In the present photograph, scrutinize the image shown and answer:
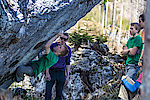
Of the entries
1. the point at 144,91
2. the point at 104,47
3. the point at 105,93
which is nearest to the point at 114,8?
the point at 104,47

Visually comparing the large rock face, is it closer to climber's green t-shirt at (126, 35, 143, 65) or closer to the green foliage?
climber's green t-shirt at (126, 35, 143, 65)

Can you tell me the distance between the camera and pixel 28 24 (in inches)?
85.5

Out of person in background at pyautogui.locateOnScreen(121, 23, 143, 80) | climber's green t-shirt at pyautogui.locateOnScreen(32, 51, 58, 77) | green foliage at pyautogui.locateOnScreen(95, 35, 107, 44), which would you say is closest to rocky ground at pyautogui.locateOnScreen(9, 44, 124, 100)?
green foliage at pyautogui.locateOnScreen(95, 35, 107, 44)

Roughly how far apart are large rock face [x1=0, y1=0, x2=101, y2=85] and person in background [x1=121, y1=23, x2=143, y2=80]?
1089 millimetres

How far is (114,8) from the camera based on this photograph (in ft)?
23.9

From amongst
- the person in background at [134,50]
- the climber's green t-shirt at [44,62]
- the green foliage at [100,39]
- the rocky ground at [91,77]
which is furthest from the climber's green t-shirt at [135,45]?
the green foliage at [100,39]

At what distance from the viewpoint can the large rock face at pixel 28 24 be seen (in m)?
2.03

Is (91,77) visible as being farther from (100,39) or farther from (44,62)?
(44,62)

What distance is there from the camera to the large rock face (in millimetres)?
2027

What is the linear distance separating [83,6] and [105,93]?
10.3 feet

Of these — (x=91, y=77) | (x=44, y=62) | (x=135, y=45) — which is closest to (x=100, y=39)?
(x=91, y=77)

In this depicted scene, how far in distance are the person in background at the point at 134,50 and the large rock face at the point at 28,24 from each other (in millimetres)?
1089

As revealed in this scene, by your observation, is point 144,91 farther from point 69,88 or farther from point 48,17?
point 69,88

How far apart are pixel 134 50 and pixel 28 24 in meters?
2.04
